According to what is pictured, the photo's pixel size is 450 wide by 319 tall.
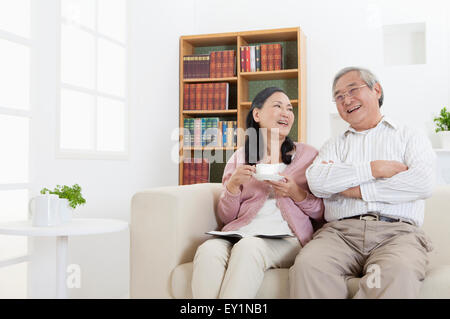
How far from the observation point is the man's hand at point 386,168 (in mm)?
1705

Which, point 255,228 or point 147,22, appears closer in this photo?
point 255,228

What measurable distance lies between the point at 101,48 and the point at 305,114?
5.66ft

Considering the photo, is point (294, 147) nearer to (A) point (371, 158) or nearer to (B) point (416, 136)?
(A) point (371, 158)

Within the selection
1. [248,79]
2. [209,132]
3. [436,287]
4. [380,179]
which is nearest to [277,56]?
[248,79]

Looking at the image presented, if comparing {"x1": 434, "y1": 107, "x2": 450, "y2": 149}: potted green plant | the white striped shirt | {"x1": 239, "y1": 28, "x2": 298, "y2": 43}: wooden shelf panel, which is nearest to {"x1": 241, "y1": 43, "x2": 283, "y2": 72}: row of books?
{"x1": 239, "y1": 28, "x2": 298, "y2": 43}: wooden shelf panel

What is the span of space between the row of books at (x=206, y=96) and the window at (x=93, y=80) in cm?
92

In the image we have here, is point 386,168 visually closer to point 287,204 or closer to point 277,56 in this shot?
point 287,204

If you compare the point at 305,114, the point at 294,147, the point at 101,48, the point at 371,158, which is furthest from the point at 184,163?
the point at 371,158

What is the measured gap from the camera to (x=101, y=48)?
2904mm

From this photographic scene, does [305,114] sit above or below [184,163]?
above

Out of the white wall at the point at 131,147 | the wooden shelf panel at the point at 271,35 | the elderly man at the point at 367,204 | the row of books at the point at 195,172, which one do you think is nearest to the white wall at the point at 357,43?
the wooden shelf panel at the point at 271,35

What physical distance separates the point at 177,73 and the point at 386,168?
8.50ft

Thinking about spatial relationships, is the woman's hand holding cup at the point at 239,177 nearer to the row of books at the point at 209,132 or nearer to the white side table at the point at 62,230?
the white side table at the point at 62,230

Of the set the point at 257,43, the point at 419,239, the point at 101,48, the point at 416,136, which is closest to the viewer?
the point at 419,239
